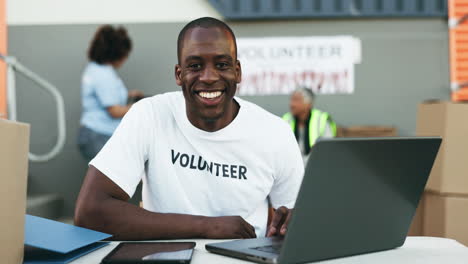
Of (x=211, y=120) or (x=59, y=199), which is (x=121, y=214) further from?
(x=59, y=199)

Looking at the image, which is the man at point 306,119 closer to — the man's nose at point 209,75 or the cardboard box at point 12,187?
the man's nose at point 209,75

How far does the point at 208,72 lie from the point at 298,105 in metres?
3.05

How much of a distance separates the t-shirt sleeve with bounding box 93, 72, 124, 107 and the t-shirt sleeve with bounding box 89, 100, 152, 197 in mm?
2350

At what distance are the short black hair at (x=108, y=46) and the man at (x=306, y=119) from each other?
55.4 inches

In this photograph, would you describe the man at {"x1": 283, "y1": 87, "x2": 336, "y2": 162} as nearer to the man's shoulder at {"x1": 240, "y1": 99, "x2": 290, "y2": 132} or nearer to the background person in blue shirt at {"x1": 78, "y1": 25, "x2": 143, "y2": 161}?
the background person in blue shirt at {"x1": 78, "y1": 25, "x2": 143, "y2": 161}

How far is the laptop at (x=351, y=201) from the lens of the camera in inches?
35.0

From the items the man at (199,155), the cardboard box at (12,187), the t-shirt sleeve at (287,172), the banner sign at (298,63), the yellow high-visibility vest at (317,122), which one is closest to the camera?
the cardboard box at (12,187)

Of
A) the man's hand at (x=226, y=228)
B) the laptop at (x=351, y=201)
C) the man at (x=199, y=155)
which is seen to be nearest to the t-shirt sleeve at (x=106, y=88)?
the man at (x=199, y=155)

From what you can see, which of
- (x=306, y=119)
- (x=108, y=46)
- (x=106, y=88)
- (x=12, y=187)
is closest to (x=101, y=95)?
(x=106, y=88)

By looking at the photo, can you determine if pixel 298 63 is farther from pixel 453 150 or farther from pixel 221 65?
pixel 221 65

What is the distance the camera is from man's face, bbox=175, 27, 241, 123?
1486 mm

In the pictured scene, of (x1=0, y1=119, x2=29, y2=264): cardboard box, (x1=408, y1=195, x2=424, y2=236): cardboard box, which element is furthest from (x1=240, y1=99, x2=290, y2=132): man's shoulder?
(x1=408, y1=195, x2=424, y2=236): cardboard box

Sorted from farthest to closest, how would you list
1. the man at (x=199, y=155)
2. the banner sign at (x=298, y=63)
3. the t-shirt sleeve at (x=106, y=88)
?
the banner sign at (x=298, y=63), the t-shirt sleeve at (x=106, y=88), the man at (x=199, y=155)

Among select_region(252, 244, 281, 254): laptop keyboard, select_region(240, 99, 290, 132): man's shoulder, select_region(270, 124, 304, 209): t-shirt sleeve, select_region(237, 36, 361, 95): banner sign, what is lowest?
select_region(252, 244, 281, 254): laptop keyboard
